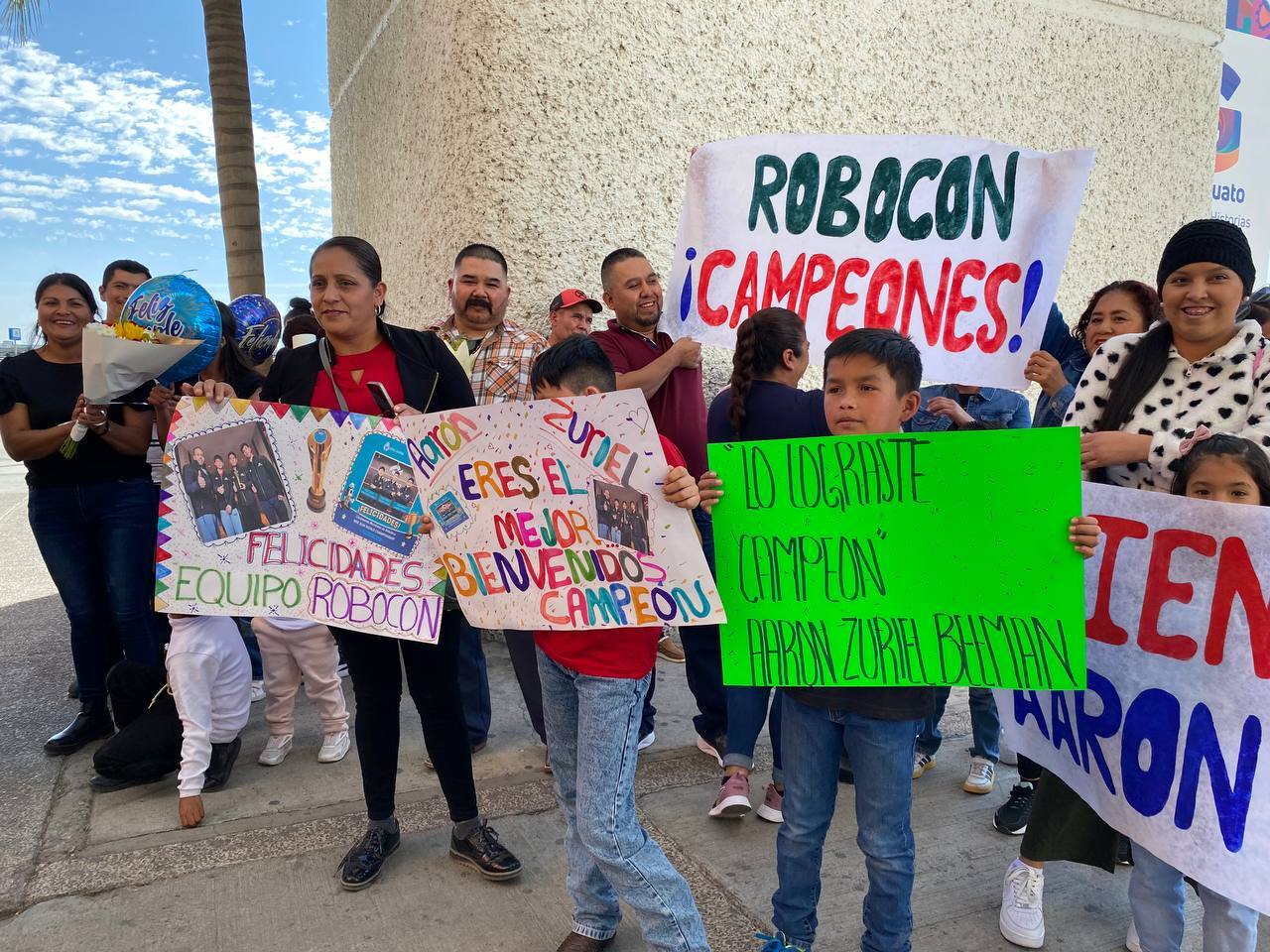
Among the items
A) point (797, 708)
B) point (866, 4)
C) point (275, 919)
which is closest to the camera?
point (797, 708)

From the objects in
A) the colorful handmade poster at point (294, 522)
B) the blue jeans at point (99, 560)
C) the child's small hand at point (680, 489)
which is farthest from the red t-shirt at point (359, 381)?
the blue jeans at point (99, 560)

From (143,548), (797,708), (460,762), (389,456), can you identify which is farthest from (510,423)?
(143,548)

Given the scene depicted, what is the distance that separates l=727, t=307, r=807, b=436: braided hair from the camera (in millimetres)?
2928

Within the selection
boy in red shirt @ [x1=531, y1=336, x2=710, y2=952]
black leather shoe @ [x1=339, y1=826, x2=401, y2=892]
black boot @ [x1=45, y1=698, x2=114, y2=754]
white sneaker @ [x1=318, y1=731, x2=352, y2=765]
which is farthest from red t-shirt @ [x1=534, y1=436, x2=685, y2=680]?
black boot @ [x1=45, y1=698, x2=114, y2=754]

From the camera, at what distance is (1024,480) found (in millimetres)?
1948

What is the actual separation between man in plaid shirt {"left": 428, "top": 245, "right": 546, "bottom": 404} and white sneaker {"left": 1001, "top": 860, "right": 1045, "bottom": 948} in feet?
8.09

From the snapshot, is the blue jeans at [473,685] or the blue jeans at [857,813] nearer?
the blue jeans at [857,813]

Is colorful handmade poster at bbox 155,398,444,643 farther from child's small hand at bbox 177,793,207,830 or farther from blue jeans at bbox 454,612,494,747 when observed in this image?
blue jeans at bbox 454,612,494,747

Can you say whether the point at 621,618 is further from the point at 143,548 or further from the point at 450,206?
the point at 450,206

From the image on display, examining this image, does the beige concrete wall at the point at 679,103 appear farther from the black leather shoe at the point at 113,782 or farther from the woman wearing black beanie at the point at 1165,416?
the woman wearing black beanie at the point at 1165,416

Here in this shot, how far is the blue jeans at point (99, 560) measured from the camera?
11.6ft

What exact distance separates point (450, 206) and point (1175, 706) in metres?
4.26

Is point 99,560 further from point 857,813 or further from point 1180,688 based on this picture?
point 1180,688

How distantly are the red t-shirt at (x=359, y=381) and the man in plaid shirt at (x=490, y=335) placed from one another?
104 centimetres
